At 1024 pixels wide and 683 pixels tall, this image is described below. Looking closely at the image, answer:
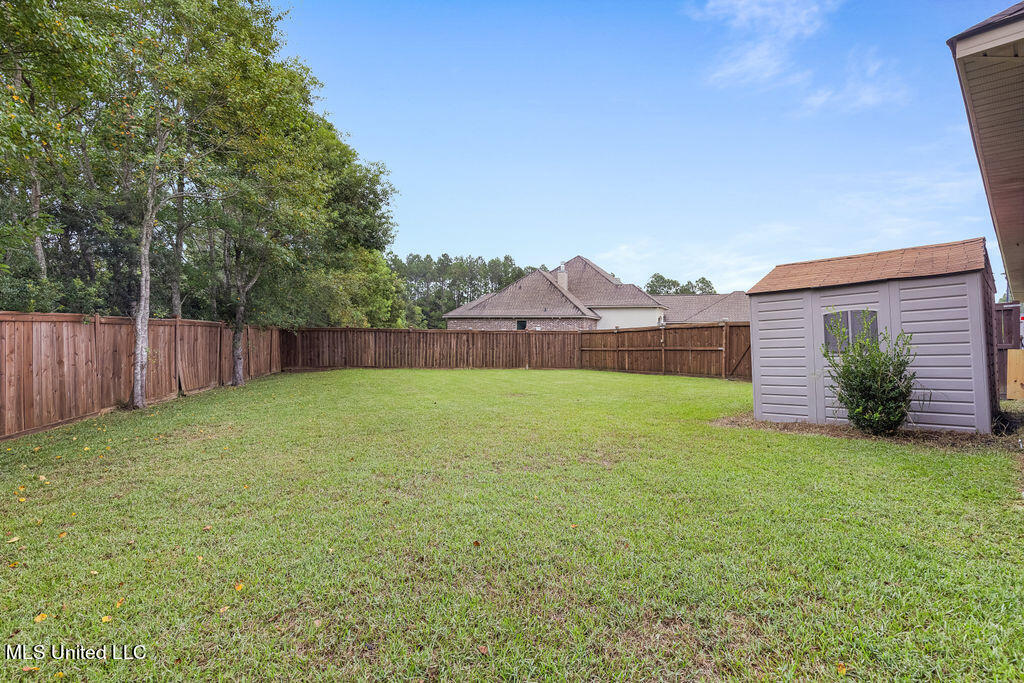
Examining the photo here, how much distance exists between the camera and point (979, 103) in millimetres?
3594

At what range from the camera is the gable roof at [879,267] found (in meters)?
5.29

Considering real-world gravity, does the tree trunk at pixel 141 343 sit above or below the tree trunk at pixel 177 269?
below

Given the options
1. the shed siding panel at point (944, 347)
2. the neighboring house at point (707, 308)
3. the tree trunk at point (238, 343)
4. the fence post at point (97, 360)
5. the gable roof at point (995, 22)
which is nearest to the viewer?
the gable roof at point (995, 22)

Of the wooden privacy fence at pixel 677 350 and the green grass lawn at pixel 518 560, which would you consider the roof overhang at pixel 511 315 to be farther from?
the green grass lawn at pixel 518 560

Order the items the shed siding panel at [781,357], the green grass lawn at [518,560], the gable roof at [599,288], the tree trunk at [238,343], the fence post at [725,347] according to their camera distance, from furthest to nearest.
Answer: the gable roof at [599,288] → the fence post at [725,347] → the tree trunk at [238,343] → the shed siding panel at [781,357] → the green grass lawn at [518,560]

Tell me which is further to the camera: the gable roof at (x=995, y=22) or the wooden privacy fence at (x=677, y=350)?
the wooden privacy fence at (x=677, y=350)

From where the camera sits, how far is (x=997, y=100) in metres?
3.54

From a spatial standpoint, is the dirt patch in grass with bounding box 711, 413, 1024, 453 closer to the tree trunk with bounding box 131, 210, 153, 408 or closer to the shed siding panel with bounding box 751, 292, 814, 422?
the shed siding panel with bounding box 751, 292, 814, 422

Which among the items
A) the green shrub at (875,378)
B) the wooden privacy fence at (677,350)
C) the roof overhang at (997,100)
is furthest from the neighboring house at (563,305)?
the roof overhang at (997,100)

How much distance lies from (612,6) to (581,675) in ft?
41.6

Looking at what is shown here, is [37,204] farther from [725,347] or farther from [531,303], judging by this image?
[531,303]

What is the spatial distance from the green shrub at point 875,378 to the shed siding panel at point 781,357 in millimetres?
592

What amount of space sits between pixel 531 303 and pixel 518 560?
84.4 ft

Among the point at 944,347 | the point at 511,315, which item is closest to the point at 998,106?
the point at 944,347
